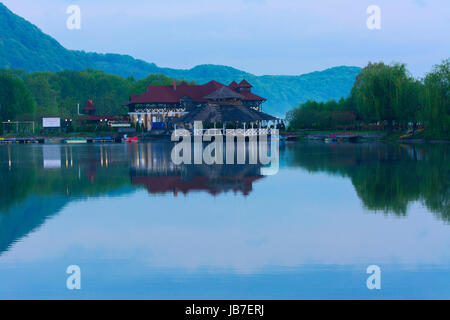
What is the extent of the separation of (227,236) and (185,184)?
1041 centimetres

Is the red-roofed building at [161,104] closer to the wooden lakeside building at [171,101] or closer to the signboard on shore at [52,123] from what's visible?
the wooden lakeside building at [171,101]

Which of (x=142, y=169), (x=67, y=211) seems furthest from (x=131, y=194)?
(x=142, y=169)

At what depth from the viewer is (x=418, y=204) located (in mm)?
18047

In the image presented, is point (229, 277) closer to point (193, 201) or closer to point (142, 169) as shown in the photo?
point (193, 201)

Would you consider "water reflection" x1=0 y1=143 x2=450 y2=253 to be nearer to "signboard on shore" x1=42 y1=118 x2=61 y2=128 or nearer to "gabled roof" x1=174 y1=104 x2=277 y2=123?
"gabled roof" x1=174 y1=104 x2=277 y2=123

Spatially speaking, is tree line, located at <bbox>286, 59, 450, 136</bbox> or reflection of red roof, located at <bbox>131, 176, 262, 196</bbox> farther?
tree line, located at <bbox>286, 59, 450, 136</bbox>

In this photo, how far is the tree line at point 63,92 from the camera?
9819cm

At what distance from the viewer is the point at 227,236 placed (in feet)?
45.1

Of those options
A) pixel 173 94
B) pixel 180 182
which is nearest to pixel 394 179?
pixel 180 182

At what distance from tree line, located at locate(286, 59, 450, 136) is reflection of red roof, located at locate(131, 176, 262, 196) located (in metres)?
34.6

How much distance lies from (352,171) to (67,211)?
1631 cm

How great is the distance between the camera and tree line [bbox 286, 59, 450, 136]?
54375 millimetres

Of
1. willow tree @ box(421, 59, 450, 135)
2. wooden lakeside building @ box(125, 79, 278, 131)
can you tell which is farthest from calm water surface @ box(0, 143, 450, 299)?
wooden lakeside building @ box(125, 79, 278, 131)
